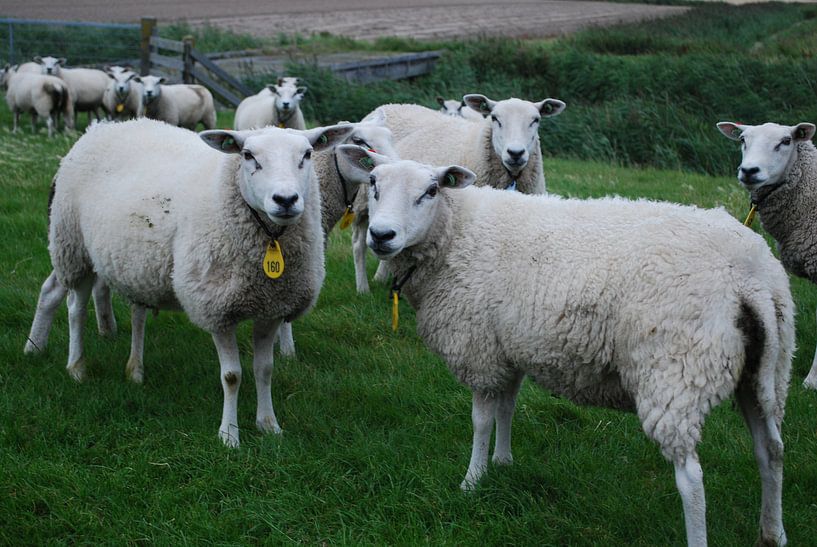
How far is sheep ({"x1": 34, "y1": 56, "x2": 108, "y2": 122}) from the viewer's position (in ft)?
50.5

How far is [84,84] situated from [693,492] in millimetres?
→ 14946

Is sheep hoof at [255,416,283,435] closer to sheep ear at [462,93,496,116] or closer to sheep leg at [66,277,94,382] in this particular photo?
sheep leg at [66,277,94,382]

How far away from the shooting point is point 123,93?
1455 cm

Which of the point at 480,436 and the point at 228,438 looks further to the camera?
the point at 228,438

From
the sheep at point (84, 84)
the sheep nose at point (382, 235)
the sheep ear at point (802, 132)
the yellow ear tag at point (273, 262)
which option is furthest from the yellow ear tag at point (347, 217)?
the sheep at point (84, 84)

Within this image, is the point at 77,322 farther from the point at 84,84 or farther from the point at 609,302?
the point at 84,84

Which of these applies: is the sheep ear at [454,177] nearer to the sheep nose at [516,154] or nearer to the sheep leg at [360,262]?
the sheep nose at [516,154]

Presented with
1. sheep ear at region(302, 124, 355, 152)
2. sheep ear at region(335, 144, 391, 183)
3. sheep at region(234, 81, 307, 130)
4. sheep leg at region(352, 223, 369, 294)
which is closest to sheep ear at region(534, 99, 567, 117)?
sheep leg at region(352, 223, 369, 294)

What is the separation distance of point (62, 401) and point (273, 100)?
8.10 metres

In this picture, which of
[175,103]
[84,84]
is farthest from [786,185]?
[84,84]

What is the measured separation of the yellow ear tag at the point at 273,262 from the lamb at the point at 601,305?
0.58m

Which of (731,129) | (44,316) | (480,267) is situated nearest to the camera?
(480,267)

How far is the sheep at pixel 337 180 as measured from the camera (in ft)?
18.0

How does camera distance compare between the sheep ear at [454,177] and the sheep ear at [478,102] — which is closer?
the sheep ear at [454,177]
